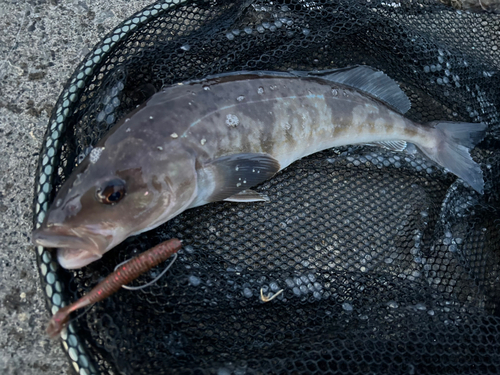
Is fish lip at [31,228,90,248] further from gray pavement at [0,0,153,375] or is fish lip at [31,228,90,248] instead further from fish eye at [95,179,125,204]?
gray pavement at [0,0,153,375]

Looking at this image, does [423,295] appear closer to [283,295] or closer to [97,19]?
[283,295]

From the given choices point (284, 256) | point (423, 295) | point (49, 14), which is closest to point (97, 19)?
point (49, 14)

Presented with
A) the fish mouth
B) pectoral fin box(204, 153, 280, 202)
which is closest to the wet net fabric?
the fish mouth

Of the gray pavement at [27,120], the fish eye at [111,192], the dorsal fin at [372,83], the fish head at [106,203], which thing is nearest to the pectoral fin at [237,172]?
the fish head at [106,203]

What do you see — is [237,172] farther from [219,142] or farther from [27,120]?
[27,120]

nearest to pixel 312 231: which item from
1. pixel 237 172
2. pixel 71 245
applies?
pixel 237 172
